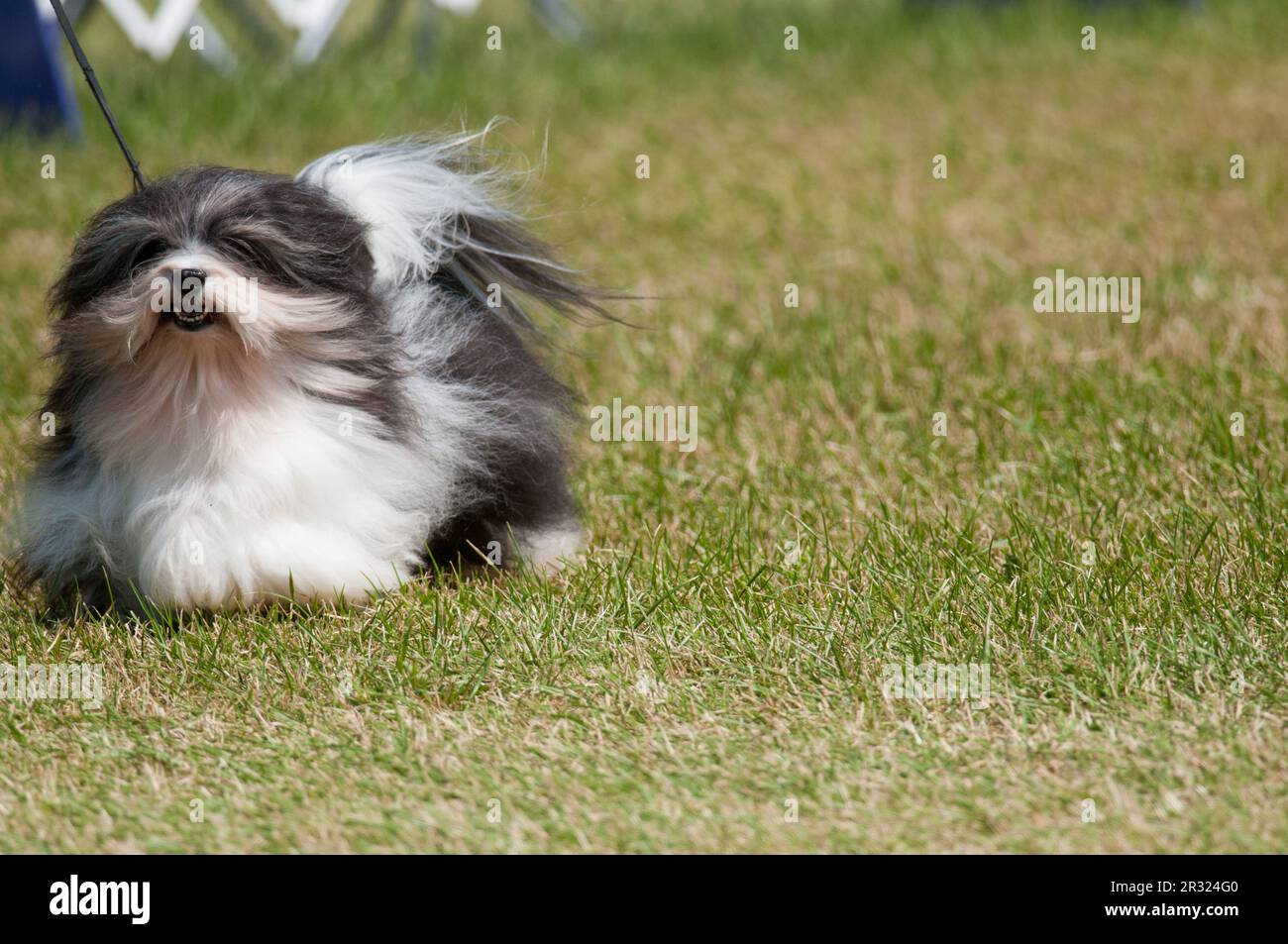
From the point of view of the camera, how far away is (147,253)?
10.7 feet

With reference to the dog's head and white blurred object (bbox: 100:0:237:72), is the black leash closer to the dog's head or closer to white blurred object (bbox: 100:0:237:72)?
the dog's head

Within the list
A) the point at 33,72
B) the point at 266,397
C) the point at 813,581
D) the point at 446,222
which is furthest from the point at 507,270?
the point at 33,72

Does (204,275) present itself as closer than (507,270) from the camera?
Yes

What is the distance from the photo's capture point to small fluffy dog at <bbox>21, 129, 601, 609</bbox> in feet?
10.6

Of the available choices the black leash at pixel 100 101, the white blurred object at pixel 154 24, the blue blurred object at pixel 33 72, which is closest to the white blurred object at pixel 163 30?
the white blurred object at pixel 154 24

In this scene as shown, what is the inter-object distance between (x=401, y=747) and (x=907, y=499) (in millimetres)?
1757

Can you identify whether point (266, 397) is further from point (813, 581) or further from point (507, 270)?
point (813, 581)

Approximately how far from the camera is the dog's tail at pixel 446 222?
3.65m

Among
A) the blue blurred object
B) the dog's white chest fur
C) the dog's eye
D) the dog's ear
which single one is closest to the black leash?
the dog's eye

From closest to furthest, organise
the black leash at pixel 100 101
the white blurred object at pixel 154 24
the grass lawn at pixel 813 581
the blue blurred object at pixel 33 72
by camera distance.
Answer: the grass lawn at pixel 813 581, the black leash at pixel 100 101, the blue blurred object at pixel 33 72, the white blurred object at pixel 154 24

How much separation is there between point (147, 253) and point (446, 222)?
0.76 m

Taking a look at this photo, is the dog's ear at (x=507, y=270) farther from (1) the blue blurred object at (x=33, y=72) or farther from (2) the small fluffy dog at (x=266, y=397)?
(1) the blue blurred object at (x=33, y=72)

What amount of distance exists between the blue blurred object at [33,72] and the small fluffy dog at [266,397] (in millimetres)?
4530
